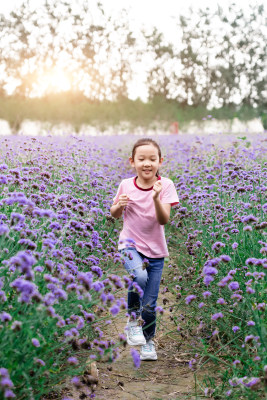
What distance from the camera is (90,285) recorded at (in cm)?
214

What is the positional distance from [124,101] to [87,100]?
2695 millimetres

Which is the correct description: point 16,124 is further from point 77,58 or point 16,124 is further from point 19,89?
point 77,58

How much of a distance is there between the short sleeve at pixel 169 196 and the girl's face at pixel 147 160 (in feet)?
0.54

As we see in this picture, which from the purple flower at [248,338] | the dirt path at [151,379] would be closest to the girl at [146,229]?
the dirt path at [151,379]

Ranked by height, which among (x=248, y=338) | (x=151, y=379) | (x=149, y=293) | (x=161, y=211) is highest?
(x=161, y=211)

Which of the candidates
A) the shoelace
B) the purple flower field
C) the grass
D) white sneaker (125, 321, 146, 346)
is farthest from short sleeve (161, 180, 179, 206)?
the grass

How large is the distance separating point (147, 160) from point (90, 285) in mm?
1522

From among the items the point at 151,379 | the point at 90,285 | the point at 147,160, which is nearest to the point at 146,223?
the point at 147,160

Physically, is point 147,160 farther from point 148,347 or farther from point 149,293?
point 148,347

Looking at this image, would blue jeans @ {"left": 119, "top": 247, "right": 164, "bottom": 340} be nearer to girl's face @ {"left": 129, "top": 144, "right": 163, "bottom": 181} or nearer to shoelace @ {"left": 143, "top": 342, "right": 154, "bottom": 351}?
shoelace @ {"left": 143, "top": 342, "right": 154, "bottom": 351}

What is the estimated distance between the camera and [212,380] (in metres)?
2.86

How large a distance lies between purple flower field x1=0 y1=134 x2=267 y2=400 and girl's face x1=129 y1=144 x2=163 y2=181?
0.51m

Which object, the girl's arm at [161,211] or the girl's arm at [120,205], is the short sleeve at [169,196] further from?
the girl's arm at [120,205]

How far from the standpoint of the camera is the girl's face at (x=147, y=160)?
3441 millimetres
